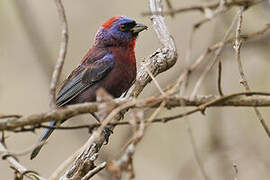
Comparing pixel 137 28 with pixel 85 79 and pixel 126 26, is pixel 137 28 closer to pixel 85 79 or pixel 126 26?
pixel 126 26

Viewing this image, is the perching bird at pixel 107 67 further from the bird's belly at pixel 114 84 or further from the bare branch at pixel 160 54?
the bare branch at pixel 160 54

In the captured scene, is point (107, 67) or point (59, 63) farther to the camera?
point (107, 67)

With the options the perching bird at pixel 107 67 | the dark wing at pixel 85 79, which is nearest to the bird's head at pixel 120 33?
the perching bird at pixel 107 67

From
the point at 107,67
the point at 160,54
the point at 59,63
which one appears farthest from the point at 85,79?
the point at 59,63

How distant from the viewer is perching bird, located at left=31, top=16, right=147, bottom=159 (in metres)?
5.03

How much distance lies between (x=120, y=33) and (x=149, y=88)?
5.54 feet

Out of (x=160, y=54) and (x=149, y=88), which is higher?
(x=160, y=54)

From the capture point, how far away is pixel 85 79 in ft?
17.0

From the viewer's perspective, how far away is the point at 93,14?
739 centimetres

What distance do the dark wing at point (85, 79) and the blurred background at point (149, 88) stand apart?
780 mm

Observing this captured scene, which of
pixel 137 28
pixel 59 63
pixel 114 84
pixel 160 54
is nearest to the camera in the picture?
pixel 59 63

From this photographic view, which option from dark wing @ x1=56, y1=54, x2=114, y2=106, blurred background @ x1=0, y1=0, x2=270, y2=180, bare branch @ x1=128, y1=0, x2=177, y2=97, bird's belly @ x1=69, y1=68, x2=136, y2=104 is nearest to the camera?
bare branch @ x1=128, y1=0, x2=177, y2=97

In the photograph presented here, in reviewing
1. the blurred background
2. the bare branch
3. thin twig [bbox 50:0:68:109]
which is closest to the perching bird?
the bare branch

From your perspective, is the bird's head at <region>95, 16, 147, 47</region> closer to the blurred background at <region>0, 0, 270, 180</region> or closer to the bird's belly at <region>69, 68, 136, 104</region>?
the bird's belly at <region>69, 68, 136, 104</region>
